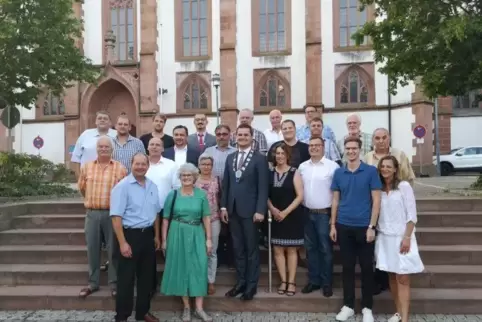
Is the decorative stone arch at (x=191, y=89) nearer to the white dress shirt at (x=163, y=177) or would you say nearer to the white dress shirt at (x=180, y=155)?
the white dress shirt at (x=180, y=155)

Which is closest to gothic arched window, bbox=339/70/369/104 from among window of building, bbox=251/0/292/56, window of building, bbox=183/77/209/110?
window of building, bbox=251/0/292/56

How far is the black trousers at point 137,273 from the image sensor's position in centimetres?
521

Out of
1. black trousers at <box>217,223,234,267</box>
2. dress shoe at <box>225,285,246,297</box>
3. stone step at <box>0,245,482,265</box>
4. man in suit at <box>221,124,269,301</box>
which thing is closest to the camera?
man in suit at <box>221,124,269,301</box>

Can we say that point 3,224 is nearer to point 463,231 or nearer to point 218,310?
point 218,310

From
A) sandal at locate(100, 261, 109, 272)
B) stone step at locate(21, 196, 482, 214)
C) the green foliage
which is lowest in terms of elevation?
sandal at locate(100, 261, 109, 272)

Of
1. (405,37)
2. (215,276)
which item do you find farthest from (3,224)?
(405,37)

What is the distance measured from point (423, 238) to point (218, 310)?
3138 mm

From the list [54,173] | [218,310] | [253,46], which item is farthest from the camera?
[253,46]

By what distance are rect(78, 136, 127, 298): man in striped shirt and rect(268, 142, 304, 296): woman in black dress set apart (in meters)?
1.78

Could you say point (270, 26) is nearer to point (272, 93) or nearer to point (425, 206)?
point (272, 93)

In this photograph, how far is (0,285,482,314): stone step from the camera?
566 centimetres

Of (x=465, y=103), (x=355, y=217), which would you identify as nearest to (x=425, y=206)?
(x=355, y=217)

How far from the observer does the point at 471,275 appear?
20.1 ft

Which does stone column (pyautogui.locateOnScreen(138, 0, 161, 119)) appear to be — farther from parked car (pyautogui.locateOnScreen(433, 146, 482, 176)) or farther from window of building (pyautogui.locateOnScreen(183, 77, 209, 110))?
parked car (pyautogui.locateOnScreen(433, 146, 482, 176))
